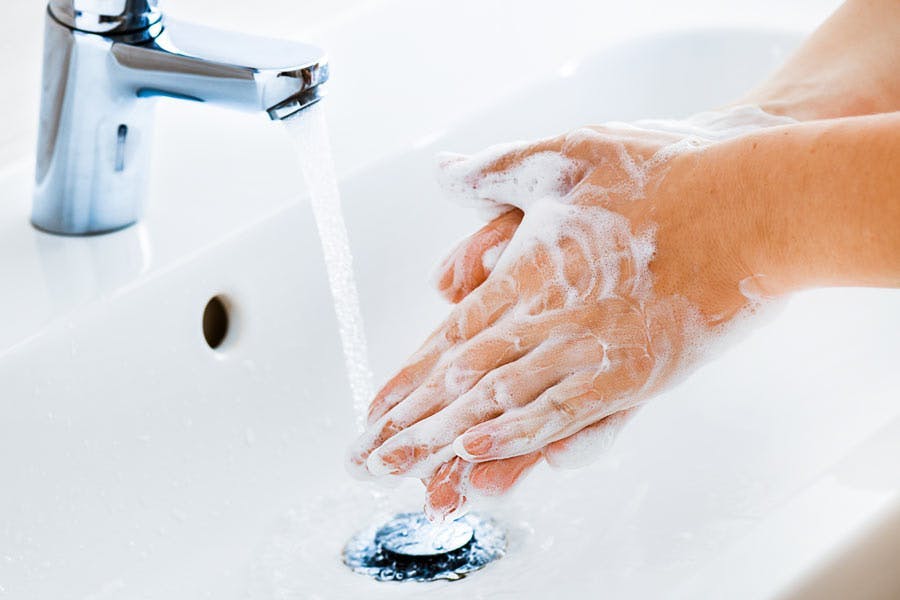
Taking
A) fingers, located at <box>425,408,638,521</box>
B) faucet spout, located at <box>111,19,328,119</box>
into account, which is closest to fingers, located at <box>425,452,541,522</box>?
fingers, located at <box>425,408,638,521</box>

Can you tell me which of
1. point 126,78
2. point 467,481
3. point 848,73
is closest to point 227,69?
point 126,78

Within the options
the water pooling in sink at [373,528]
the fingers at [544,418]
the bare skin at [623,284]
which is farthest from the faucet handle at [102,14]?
the fingers at [544,418]

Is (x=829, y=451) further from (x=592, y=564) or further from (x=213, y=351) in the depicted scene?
(x=213, y=351)

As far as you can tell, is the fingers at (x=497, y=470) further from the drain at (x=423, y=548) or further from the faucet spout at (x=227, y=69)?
the faucet spout at (x=227, y=69)

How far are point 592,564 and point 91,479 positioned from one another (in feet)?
1.03

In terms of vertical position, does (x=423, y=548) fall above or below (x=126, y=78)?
below

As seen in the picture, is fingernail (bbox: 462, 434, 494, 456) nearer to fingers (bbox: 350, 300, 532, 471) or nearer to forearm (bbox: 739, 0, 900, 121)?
fingers (bbox: 350, 300, 532, 471)

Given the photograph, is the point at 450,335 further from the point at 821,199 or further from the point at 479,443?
the point at 821,199

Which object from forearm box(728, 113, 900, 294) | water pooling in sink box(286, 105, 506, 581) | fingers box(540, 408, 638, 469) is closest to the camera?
forearm box(728, 113, 900, 294)

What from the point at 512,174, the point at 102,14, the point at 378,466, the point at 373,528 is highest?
the point at 102,14

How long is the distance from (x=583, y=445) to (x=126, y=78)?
359 mm

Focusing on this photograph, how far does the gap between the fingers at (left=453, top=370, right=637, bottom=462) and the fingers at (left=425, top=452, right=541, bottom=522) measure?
→ 2cm

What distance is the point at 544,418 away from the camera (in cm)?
72

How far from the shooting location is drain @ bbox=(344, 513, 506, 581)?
0.85 m
